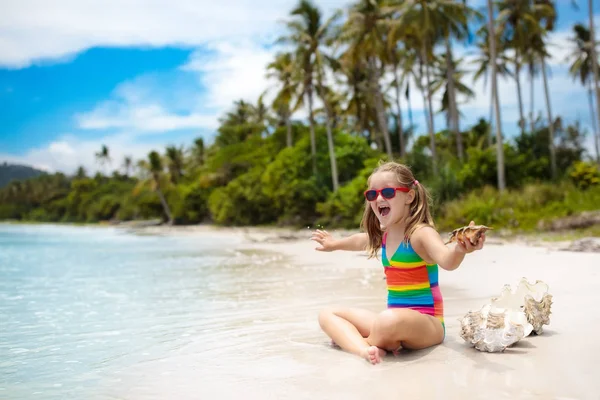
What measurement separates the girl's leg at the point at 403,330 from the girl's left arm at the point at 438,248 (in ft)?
1.24

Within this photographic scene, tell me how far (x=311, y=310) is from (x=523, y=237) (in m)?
10.5

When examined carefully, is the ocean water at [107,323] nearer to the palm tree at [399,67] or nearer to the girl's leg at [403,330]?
the girl's leg at [403,330]

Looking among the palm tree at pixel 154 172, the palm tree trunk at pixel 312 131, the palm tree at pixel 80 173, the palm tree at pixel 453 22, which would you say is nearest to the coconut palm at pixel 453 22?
the palm tree at pixel 453 22

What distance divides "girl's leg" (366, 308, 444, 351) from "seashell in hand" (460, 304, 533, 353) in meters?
0.23

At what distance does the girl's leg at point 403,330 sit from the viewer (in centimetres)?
315

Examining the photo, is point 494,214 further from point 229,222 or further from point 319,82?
point 229,222

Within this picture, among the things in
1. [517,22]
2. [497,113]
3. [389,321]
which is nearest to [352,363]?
[389,321]

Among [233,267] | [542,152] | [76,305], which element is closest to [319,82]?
[542,152]

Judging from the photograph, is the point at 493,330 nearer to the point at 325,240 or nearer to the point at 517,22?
the point at 325,240

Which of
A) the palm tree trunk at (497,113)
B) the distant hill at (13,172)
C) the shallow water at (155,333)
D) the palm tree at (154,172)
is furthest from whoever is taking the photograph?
the distant hill at (13,172)

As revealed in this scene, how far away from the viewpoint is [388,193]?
3.26m

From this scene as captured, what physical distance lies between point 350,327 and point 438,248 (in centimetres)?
101

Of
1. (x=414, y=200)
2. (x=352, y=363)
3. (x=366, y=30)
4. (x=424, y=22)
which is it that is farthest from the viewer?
(x=366, y=30)

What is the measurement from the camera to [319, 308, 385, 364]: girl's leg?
342 cm
